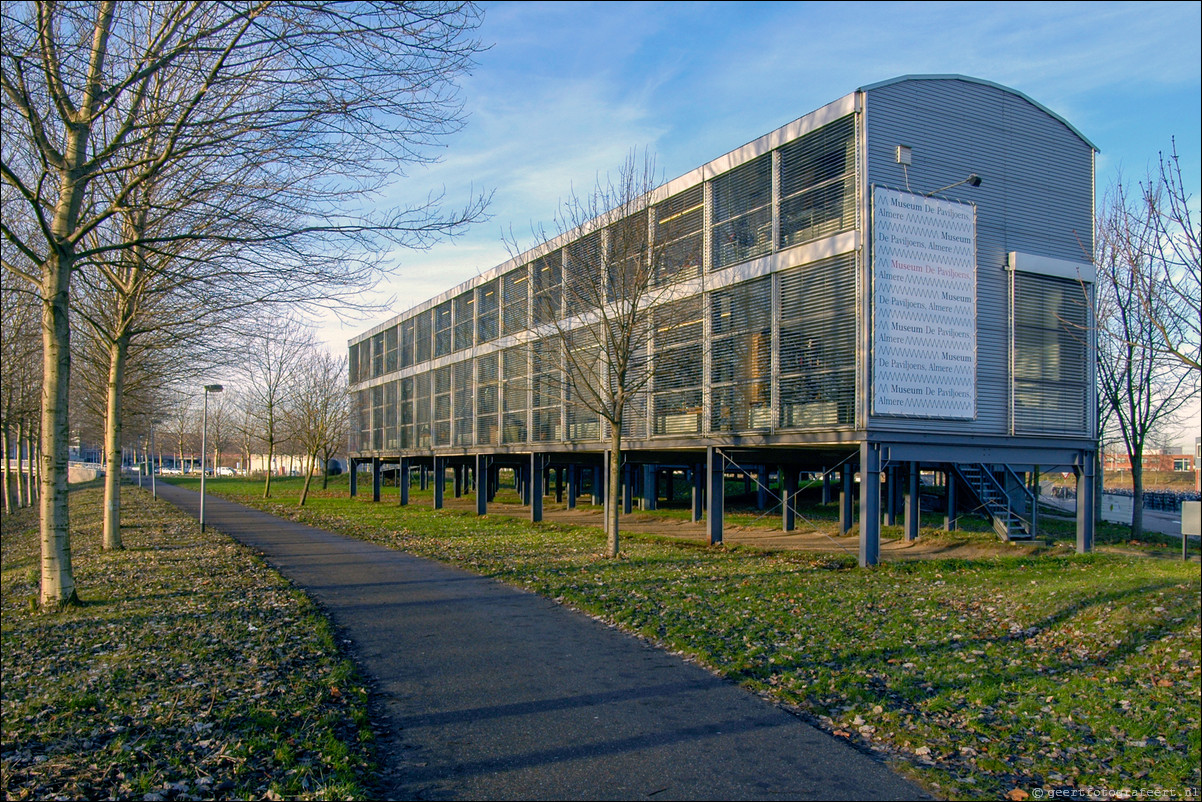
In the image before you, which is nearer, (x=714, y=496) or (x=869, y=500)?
(x=869, y=500)

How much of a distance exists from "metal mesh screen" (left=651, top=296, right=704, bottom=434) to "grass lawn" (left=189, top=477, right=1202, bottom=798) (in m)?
4.39

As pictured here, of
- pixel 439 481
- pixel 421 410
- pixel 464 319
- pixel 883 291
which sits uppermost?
pixel 464 319

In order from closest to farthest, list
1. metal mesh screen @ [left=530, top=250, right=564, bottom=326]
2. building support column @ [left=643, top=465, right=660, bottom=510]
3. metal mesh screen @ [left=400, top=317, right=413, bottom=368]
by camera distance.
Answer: metal mesh screen @ [left=530, top=250, right=564, bottom=326] < building support column @ [left=643, top=465, right=660, bottom=510] < metal mesh screen @ [left=400, top=317, right=413, bottom=368]

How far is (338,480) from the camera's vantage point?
71.4 metres

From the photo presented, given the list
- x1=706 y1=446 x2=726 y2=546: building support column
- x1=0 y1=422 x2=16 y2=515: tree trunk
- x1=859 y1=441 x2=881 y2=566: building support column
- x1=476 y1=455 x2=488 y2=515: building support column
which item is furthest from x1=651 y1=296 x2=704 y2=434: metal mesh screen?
x1=0 y1=422 x2=16 y2=515: tree trunk

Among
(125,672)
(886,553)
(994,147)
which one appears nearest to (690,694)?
(125,672)

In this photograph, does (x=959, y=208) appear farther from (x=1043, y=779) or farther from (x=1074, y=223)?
(x=1043, y=779)

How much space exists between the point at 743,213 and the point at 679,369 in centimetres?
410

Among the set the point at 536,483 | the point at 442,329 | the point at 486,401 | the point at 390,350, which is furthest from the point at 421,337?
the point at 536,483

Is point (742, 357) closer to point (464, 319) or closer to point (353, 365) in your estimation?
point (464, 319)

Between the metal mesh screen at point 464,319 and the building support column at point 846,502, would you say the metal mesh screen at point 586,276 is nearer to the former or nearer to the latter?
the building support column at point 846,502

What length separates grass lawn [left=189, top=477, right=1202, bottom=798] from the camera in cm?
572

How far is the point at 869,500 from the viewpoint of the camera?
14.7 meters

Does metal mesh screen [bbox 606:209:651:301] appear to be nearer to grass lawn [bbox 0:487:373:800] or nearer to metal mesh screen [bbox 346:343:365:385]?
grass lawn [bbox 0:487:373:800]
